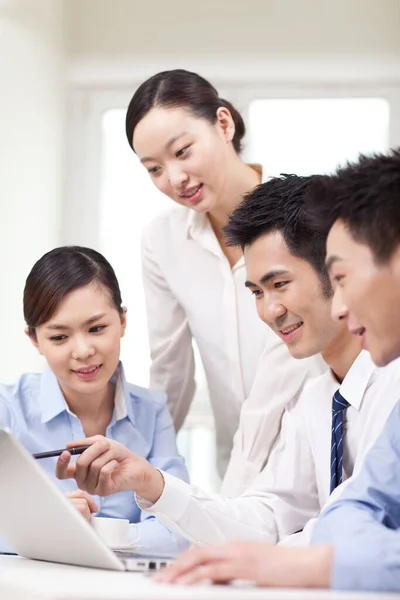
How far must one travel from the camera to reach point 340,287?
1.17 meters

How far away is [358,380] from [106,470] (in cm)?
50

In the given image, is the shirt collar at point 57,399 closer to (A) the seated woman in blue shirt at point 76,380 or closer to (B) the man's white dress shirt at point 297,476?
(A) the seated woman in blue shirt at point 76,380

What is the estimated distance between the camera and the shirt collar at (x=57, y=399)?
85.4 inches

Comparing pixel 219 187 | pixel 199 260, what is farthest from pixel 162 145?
pixel 199 260

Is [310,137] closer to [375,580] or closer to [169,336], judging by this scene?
[169,336]

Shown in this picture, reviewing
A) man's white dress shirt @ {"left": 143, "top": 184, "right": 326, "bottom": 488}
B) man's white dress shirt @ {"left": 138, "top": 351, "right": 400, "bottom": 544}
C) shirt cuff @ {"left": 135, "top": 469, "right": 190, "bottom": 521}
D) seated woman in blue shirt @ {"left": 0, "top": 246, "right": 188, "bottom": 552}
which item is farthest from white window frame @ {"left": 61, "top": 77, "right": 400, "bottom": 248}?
shirt cuff @ {"left": 135, "top": 469, "right": 190, "bottom": 521}

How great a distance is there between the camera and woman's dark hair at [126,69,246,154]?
2.33 m

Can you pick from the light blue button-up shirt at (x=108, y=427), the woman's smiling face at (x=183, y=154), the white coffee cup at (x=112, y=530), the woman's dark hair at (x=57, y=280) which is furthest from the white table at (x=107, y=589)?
the woman's smiling face at (x=183, y=154)

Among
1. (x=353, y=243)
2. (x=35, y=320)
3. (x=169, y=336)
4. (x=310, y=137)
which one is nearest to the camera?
(x=353, y=243)

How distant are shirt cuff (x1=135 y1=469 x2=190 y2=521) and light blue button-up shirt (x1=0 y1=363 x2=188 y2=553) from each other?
31cm

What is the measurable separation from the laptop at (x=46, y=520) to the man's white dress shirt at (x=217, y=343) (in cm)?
99

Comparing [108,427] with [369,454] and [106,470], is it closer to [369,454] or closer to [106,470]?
[106,470]

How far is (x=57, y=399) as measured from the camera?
2.18 metres

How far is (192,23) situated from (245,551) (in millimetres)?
3450
